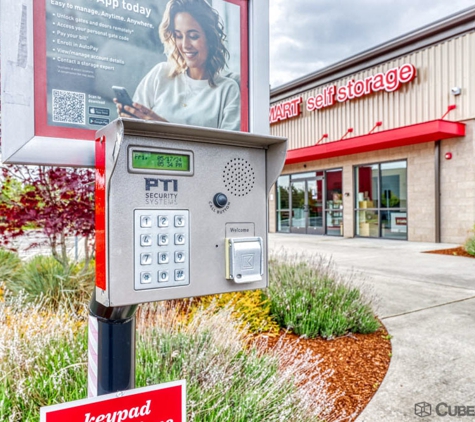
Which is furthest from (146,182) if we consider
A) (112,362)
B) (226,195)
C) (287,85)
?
(287,85)

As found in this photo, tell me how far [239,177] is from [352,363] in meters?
2.34

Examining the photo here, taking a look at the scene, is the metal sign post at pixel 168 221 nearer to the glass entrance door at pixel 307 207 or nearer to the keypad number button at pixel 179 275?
the keypad number button at pixel 179 275

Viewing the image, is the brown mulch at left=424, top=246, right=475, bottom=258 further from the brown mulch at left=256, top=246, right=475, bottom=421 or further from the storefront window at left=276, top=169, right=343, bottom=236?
the brown mulch at left=256, top=246, right=475, bottom=421

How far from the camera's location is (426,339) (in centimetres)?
371

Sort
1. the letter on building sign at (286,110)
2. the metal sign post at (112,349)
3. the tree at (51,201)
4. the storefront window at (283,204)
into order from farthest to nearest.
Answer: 1. the storefront window at (283,204)
2. the letter on building sign at (286,110)
3. the tree at (51,201)
4. the metal sign post at (112,349)

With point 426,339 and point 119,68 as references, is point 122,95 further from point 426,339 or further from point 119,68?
point 426,339

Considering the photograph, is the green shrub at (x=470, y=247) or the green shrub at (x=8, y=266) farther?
the green shrub at (x=470, y=247)

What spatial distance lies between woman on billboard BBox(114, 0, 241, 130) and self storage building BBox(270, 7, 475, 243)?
459 inches

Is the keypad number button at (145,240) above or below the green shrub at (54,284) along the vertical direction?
above

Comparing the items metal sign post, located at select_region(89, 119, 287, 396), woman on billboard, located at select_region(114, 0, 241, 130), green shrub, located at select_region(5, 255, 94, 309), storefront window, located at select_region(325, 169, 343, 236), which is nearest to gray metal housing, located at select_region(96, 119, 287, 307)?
metal sign post, located at select_region(89, 119, 287, 396)

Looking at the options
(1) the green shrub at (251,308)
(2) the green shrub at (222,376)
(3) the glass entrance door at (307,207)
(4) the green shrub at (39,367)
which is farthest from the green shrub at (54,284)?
(3) the glass entrance door at (307,207)

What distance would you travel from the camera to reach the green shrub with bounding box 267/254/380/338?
143 inches

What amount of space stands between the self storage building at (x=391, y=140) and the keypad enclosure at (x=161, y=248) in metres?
12.3

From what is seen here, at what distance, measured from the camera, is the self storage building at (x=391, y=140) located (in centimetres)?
1243
